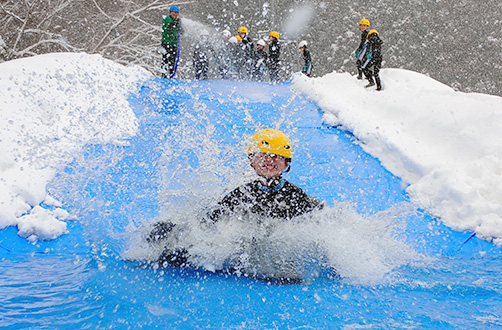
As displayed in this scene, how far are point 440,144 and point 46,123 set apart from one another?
4579 millimetres

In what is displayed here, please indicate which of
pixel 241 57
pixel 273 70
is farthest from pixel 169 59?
pixel 273 70

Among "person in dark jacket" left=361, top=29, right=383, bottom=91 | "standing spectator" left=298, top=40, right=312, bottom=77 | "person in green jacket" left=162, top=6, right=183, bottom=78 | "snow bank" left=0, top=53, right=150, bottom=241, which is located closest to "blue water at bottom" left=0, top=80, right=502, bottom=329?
"snow bank" left=0, top=53, right=150, bottom=241

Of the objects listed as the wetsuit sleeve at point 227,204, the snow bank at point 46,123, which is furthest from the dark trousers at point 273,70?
the wetsuit sleeve at point 227,204

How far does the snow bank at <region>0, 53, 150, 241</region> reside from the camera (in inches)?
126

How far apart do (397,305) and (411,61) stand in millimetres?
21753

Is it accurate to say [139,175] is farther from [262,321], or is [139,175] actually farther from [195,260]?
[262,321]

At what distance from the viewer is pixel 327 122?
20.6 feet

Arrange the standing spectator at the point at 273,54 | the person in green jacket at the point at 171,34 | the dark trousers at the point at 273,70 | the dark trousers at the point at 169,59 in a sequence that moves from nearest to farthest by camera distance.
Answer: the person in green jacket at the point at 171,34 < the dark trousers at the point at 169,59 < the standing spectator at the point at 273,54 < the dark trousers at the point at 273,70

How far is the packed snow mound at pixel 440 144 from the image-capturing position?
12.2 ft

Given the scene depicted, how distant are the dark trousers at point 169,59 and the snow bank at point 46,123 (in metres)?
1.96

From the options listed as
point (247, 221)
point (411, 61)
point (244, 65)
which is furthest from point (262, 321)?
point (411, 61)

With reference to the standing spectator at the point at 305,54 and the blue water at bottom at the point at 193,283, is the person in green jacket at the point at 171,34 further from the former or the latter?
the blue water at bottom at the point at 193,283

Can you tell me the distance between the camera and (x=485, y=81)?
21.2 m

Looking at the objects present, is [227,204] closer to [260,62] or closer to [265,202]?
[265,202]
